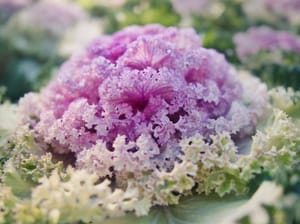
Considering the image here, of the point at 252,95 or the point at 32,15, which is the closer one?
the point at 252,95

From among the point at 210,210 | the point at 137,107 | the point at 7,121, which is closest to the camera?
the point at 210,210

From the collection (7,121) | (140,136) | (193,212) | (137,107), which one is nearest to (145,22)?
(7,121)

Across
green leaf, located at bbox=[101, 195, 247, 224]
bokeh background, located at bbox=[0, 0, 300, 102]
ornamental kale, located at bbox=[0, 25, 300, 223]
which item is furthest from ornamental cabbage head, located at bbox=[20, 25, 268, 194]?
bokeh background, located at bbox=[0, 0, 300, 102]

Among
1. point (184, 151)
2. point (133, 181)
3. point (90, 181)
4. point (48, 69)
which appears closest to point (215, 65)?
point (184, 151)

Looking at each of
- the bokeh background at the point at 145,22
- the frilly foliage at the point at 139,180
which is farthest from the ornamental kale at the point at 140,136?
the bokeh background at the point at 145,22

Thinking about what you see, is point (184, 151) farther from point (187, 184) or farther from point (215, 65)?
point (215, 65)

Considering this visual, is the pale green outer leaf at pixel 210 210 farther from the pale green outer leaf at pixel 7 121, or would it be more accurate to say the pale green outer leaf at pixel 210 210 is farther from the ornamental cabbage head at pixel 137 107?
the pale green outer leaf at pixel 7 121

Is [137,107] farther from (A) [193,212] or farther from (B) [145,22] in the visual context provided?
(B) [145,22]

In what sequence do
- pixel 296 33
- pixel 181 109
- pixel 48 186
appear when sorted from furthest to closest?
pixel 296 33
pixel 181 109
pixel 48 186

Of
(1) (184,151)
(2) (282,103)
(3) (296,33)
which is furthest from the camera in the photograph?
(3) (296,33)
